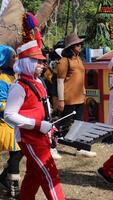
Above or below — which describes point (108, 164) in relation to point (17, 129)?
below

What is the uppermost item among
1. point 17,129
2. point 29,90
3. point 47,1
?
point 47,1

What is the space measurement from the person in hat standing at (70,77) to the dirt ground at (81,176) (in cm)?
26

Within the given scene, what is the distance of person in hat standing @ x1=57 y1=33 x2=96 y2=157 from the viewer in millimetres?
5893

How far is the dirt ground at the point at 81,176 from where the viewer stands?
4879 millimetres

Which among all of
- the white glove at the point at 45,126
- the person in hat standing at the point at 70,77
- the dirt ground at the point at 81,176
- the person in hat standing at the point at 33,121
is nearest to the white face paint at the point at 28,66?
the person in hat standing at the point at 33,121

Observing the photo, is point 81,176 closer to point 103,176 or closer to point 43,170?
point 103,176

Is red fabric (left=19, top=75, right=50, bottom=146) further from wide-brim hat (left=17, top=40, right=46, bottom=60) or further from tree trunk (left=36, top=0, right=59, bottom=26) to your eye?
tree trunk (left=36, top=0, right=59, bottom=26)

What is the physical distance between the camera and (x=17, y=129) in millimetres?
3918

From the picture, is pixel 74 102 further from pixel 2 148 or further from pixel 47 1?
pixel 47 1

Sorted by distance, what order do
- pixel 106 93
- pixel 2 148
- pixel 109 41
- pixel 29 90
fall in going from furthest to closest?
pixel 109 41 → pixel 106 93 → pixel 2 148 → pixel 29 90

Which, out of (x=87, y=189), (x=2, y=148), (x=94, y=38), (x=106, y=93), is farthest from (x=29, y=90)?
(x=94, y=38)

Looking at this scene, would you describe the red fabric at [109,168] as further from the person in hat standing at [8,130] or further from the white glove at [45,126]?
the white glove at [45,126]

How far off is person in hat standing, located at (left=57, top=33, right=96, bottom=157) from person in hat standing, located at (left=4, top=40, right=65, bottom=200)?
193cm

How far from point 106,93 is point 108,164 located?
269 centimetres
